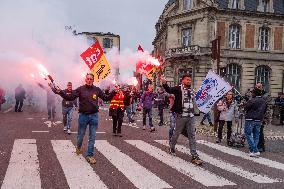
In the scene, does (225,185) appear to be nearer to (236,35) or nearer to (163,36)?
(236,35)

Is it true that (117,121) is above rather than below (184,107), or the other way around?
below

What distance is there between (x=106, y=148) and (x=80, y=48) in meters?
12.3

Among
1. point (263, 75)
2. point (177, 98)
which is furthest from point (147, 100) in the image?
point (263, 75)

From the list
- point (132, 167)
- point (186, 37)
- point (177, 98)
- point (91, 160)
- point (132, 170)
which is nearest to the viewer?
point (132, 170)

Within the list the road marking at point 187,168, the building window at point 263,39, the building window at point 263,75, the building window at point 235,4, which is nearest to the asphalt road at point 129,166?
the road marking at point 187,168

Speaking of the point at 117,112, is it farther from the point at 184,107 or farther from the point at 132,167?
the point at 132,167

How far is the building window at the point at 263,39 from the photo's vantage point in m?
37.7

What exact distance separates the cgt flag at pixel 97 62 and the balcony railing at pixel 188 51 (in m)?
21.0

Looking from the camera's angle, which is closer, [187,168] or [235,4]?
[187,168]

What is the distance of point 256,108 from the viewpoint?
32.4 feet

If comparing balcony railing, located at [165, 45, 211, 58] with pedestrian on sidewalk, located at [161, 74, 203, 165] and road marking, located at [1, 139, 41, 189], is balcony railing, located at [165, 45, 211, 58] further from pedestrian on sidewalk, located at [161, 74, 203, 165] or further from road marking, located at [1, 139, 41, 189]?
road marking, located at [1, 139, 41, 189]

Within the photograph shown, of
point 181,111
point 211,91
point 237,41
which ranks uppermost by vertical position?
point 237,41

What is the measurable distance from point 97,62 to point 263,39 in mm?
25705

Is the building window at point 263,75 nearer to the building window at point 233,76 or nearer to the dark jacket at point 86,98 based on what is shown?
the building window at point 233,76
